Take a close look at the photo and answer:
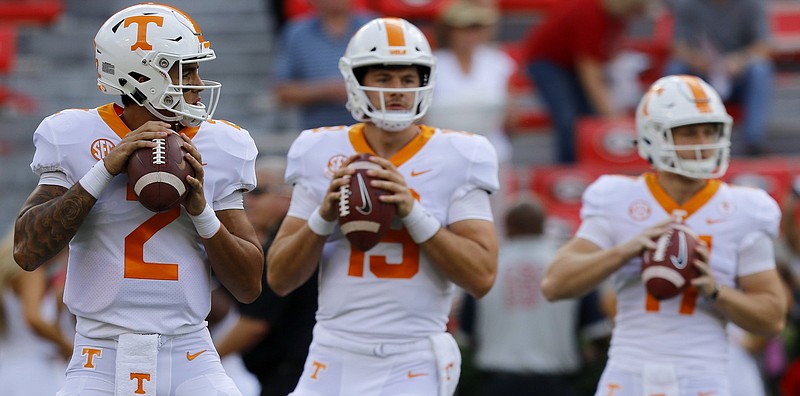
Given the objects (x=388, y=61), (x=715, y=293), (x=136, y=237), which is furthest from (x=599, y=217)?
(x=136, y=237)

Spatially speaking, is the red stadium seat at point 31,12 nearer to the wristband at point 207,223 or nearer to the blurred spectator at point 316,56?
the blurred spectator at point 316,56

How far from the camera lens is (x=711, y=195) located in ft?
16.7

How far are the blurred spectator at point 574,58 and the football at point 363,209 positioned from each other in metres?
4.68

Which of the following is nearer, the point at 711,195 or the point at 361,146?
the point at 361,146

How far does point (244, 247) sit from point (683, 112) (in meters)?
1.87

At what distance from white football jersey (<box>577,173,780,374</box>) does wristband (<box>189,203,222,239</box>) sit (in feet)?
5.65

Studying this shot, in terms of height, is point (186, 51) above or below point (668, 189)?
above

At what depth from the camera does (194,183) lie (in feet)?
12.4

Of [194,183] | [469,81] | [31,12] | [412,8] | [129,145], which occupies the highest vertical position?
[31,12]

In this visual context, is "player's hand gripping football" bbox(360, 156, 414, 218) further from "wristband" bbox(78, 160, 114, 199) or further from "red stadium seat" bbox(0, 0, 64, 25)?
"red stadium seat" bbox(0, 0, 64, 25)

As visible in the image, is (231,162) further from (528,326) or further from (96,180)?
(528,326)

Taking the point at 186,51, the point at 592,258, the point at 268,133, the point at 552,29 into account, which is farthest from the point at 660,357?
the point at 268,133

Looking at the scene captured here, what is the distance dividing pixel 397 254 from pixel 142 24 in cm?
116

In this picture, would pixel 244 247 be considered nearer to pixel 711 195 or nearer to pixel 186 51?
Result: pixel 186 51
